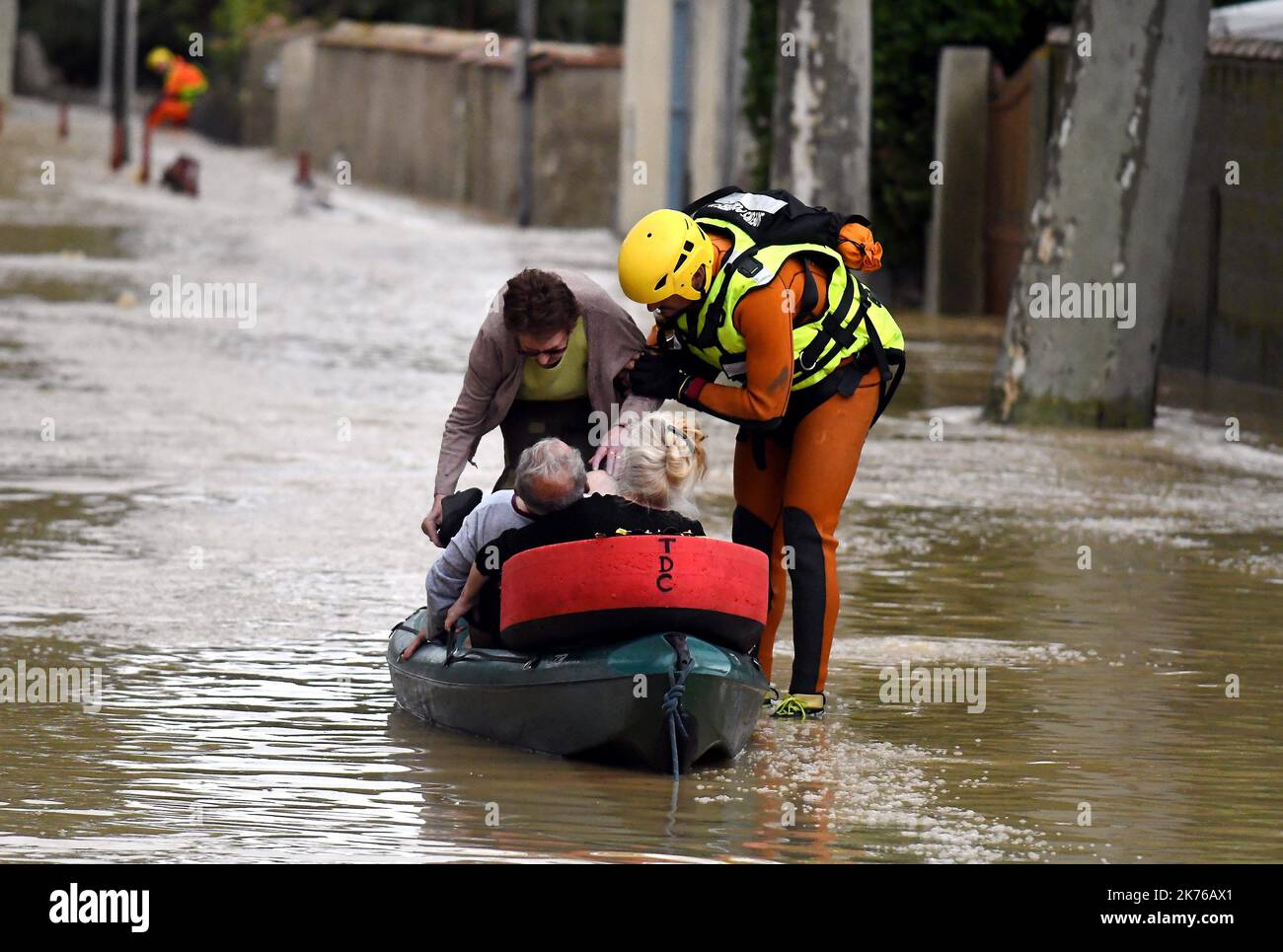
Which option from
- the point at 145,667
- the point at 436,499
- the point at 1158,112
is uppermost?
the point at 1158,112

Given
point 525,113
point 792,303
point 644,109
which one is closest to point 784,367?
point 792,303

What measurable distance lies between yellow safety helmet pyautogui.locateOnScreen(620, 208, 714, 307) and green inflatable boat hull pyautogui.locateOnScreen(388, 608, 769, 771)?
997 millimetres

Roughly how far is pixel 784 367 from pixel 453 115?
30615 mm

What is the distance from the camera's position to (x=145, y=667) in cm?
885

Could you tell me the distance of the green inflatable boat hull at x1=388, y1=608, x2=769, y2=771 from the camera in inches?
284

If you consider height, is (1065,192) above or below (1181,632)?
above

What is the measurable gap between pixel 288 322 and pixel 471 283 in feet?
13.0

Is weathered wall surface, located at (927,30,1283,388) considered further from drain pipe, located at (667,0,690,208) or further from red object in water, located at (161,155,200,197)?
red object in water, located at (161,155,200,197)

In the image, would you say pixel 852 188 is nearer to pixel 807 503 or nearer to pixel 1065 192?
pixel 1065 192

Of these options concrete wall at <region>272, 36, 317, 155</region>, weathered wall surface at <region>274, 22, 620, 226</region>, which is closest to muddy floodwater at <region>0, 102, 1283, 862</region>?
weathered wall surface at <region>274, 22, 620, 226</region>

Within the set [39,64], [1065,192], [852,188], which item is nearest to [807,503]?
[1065,192]

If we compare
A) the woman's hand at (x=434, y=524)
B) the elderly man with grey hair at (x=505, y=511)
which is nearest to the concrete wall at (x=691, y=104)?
the woman's hand at (x=434, y=524)

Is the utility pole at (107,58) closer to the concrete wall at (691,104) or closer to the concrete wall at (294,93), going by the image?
the concrete wall at (294,93)

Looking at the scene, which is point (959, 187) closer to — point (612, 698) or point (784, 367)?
point (784, 367)
